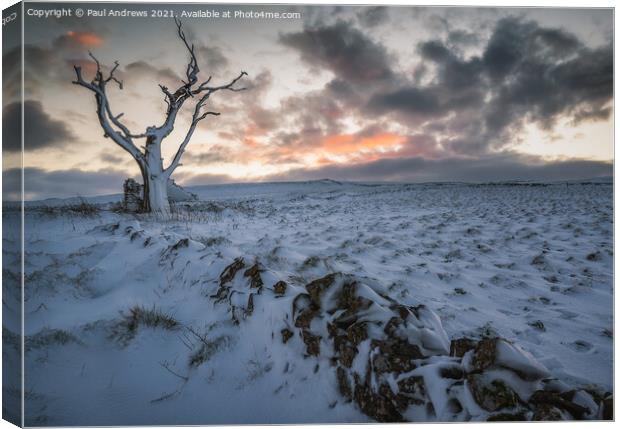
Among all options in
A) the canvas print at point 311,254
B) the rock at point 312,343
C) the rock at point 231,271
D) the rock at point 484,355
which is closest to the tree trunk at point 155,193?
Answer: the canvas print at point 311,254

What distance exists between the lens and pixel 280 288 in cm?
286

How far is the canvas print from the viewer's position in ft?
7.33

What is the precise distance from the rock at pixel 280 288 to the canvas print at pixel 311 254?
1cm

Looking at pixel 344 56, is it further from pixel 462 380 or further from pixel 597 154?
pixel 462 380

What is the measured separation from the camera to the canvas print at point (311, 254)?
2.23 m

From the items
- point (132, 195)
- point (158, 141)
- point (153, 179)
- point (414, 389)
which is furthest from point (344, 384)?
point (132, 195)

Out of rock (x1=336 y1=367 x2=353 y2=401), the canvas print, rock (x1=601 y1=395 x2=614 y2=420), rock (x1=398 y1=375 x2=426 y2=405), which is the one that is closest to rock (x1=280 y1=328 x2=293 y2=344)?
the canvas print

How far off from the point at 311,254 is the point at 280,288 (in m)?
1.78

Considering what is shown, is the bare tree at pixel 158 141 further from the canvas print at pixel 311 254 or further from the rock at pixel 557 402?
the rock at pixel 557 402

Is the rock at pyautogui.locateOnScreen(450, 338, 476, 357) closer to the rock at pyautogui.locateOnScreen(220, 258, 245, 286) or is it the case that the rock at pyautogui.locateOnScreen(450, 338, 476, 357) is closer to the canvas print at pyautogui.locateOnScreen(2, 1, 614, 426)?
the canvas print at pyautogui.locateOnScreen(2, 1, 614, 426)

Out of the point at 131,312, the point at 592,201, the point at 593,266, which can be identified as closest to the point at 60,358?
the point at 131,312

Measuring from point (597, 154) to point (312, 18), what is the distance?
117 inches

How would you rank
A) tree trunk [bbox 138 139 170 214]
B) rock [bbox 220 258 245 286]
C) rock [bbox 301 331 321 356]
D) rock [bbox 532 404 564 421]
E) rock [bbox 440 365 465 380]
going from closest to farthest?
rock [bbox 532 404 564 421], rock [bbox 440 365 465 380], rock [bbox 301 331 321 356], rock [bbox 220 258 245 286], tree trunk [bbox 138 139 170 214]

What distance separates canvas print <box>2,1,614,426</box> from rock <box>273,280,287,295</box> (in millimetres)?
11
